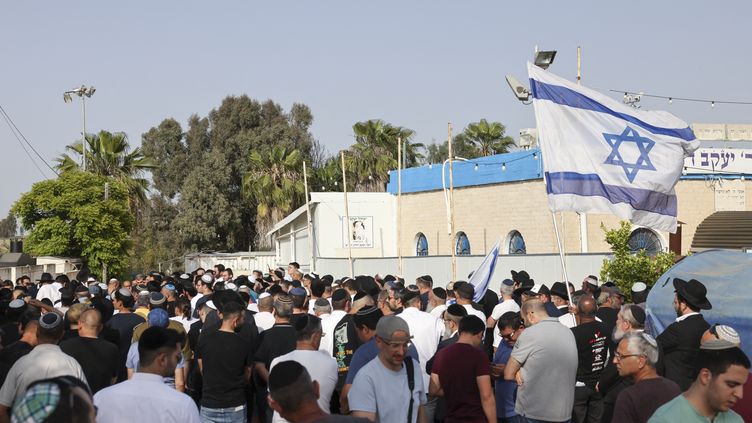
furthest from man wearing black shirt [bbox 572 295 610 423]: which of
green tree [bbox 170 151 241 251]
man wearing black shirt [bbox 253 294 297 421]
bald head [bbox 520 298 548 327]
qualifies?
green tree [bbox 170 151 241 251]

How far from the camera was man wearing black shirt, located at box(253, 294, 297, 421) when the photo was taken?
8.41 meters

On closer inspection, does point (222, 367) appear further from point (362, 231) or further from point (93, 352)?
point (362, 231)

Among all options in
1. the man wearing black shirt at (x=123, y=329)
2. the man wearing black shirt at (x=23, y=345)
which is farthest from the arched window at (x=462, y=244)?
the man wearing black shirt at (x=23, y=345)

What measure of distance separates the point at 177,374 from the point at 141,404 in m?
3.52

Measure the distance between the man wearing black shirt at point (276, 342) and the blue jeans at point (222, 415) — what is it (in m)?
0.32

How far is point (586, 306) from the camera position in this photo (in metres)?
8.70

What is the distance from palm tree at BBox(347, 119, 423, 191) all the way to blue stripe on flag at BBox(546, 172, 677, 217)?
128ft

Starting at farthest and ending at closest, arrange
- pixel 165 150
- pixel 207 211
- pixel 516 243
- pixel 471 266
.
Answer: pixel 165 150, pixel 207 211, pixel 516 243, pixel 471 266

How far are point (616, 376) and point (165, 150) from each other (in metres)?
60.7

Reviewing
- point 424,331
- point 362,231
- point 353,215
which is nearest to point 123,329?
point 424,331

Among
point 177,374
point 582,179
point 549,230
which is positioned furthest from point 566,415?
point 549,230

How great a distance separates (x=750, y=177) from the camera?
29484 mm

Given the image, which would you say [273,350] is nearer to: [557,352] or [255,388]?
[255,388]

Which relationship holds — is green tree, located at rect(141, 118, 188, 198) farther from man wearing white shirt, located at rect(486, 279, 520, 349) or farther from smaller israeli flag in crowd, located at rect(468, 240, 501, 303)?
man wearing white shirt, located at rect(486, 279, 520, 349)
